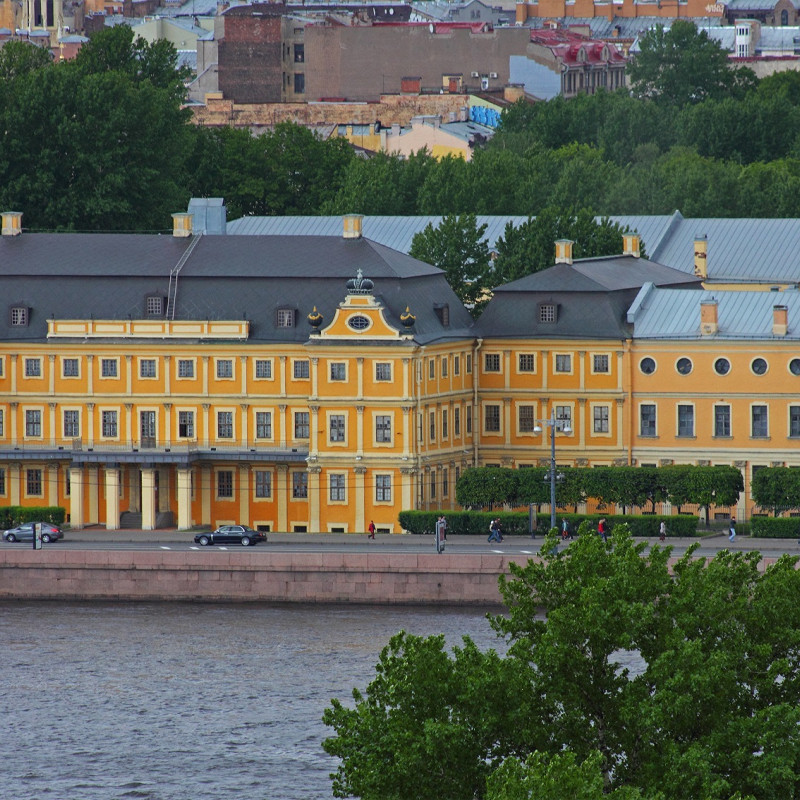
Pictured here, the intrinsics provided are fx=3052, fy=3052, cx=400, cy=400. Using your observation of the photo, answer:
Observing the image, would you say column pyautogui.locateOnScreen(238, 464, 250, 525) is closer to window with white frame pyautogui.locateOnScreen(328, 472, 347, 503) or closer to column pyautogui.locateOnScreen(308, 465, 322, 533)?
column pyautogui.locateOnScreen(308, 465, 322, 533)

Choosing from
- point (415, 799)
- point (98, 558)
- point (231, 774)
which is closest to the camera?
point (415, 799)

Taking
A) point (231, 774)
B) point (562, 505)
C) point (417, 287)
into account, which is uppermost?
point (417, 287)

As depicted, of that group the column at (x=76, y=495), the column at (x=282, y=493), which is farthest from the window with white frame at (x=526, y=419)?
the column at (x=76, y=495)

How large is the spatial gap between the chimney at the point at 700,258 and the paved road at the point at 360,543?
117ft

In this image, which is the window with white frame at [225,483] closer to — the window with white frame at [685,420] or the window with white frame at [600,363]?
the window with white frame at [600,363]

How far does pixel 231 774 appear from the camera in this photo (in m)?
77.6

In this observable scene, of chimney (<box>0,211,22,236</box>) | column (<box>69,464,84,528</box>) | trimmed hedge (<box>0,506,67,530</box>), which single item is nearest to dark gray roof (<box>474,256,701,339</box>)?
column (<box>69,464,84,528</box>)

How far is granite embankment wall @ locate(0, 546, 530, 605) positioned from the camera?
102000 millimetres

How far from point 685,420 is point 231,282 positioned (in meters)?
18.1

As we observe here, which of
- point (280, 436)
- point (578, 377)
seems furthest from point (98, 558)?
point (578, 377)

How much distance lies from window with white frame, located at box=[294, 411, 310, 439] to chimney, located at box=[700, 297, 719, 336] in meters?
15.4

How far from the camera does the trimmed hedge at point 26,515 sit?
11450 cm

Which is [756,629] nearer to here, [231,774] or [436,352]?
[231,774]

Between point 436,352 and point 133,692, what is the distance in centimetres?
3056
